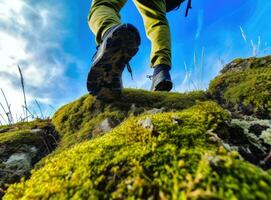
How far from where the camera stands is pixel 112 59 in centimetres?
344

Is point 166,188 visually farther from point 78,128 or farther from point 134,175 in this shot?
point 78,128

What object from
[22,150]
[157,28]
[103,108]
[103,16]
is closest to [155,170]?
[22,150]

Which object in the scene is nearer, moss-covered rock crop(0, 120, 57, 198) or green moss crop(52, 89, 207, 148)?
moss-covered rock crop(0, 120, 57, 198)

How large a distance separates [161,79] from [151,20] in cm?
108

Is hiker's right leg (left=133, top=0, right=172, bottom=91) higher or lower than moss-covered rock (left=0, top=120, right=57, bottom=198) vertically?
higher

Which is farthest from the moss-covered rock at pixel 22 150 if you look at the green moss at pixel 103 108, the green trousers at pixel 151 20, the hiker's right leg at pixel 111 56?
the green trousers at pixel 151 20

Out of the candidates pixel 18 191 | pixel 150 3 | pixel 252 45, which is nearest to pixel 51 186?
pixel 18 191

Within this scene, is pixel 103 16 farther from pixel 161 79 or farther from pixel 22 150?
pixel 22 150

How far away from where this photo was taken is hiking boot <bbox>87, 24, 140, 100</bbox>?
3330mm

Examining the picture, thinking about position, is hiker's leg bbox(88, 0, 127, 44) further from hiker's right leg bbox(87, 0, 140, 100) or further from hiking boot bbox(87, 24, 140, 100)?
hiking boot bbox(87, 24, 140, 100)

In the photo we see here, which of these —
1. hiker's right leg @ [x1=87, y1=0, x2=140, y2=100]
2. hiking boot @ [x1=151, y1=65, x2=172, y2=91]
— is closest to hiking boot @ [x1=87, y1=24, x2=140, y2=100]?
hiker's right leg @ [x1=87, y1=0, x2=140, y2=100]

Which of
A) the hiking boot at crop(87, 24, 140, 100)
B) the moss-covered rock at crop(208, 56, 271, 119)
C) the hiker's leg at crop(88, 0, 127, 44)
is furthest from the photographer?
the hiker's leg at crop(88, 0, 127, 44)

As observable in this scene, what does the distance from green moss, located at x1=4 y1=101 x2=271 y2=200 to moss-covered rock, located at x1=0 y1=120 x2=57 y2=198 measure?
115 cm

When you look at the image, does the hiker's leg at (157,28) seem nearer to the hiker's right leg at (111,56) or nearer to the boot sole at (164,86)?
the boot sole at (164,86)
